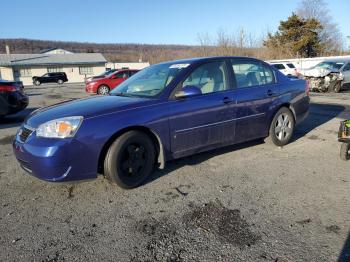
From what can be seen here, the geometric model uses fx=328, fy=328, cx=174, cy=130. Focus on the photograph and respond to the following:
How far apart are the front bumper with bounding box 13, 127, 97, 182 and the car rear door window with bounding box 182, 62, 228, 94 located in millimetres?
1681

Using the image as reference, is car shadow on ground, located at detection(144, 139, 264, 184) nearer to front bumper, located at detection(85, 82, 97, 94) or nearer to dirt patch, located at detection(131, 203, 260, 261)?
dirt patch, located at detection(131, 203, 260, 261)

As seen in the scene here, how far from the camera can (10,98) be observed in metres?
8.85

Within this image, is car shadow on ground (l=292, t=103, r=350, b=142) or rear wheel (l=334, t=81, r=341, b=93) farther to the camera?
rear wheel (l=334, t=81, r=341, b=93)

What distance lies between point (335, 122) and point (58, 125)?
6.58 metres

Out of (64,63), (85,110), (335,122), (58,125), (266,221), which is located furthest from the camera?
(64,63)

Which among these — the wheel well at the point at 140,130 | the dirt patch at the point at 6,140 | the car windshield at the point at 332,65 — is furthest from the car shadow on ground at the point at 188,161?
the car windshield at the point at 332,65

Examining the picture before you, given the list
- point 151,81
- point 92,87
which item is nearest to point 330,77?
point 92,87

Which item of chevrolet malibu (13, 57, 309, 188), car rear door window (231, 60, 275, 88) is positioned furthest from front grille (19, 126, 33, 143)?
car rear door window (231, 60, 275, 88)

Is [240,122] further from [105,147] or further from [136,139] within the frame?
[105,147]

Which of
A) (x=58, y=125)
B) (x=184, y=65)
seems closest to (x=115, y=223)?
(x=58, y=125)

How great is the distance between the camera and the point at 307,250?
2.65 m

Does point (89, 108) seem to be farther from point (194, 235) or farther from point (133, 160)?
point (194, 235)

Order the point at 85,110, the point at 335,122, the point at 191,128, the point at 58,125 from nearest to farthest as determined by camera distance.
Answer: the point at 58,125, the point at 85,110, the point at 191,128, the point at 335,122

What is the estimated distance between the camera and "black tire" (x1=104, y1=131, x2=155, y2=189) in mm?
3734
